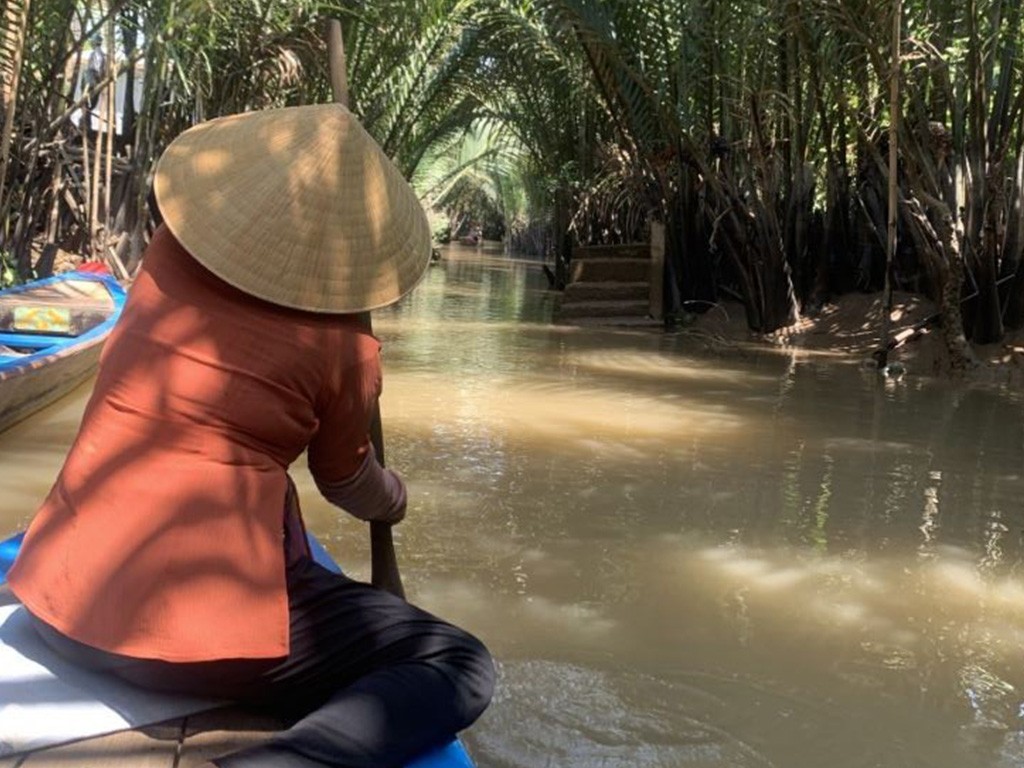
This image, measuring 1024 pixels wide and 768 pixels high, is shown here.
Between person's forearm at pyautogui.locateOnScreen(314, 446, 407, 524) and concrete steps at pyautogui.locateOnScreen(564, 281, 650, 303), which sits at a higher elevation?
person's forearm at pyautogui.locateOnScreen(314, 446, 407, 524)

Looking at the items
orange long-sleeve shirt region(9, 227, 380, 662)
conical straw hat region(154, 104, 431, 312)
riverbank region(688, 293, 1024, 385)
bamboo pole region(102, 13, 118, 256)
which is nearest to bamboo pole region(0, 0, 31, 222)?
bamboo pole region(102, 13, 118, 256)

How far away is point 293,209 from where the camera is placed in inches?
69.0

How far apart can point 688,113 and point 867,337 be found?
9.22 feet

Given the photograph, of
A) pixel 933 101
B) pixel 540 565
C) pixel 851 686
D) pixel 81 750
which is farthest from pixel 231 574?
pixel 933 101

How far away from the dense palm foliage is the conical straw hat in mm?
5469

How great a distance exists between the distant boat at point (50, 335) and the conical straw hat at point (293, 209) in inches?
139

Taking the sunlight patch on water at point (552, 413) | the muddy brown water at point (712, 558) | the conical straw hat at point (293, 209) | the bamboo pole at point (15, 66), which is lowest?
the muddy brown water at point (712, 558)

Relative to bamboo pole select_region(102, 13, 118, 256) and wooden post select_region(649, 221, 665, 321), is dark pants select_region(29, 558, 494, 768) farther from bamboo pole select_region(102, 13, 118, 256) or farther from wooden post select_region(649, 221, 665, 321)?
wooden post select_region(649, 221, 665, 321)

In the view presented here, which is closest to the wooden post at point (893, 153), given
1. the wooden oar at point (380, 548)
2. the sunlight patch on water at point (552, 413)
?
the sunlight patch on water at point (552, 413)

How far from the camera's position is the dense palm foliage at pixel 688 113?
8438 mm

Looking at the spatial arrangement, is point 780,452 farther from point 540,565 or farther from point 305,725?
point 305,725

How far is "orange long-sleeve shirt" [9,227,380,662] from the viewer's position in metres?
1.64

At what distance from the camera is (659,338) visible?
445 inches

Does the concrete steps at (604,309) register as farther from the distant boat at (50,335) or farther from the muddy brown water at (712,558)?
the distant boat at (50,335)
